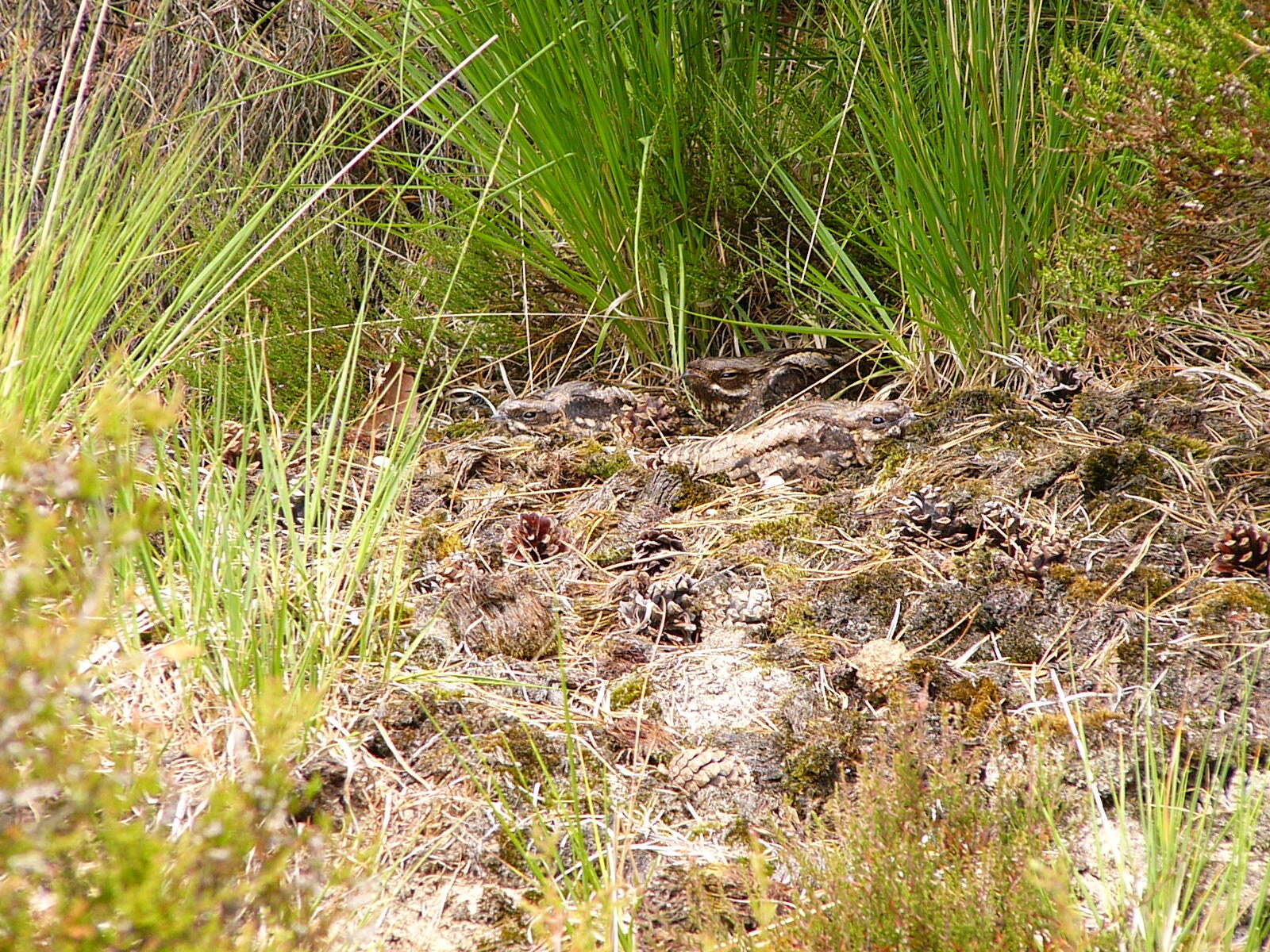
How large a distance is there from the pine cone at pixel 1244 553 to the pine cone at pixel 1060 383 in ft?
2.15

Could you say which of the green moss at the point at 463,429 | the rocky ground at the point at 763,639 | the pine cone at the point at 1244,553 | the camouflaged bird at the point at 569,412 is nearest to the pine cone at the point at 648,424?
the camouflaged bird at the point at 569,412

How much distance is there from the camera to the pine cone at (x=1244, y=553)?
1.74 metres

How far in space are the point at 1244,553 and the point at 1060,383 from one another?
74cm

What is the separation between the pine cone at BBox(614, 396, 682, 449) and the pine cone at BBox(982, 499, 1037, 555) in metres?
0.88

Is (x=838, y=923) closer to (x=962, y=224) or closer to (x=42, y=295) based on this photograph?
(x=42, y=295)

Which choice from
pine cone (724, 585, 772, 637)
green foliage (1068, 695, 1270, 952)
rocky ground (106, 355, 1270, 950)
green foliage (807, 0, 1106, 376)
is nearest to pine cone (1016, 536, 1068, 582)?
rocky ground (106, 355, 1270, 950)

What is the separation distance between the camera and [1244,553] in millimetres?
1742

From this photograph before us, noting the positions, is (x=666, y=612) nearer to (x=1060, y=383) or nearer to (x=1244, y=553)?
(x=1244, y=553)

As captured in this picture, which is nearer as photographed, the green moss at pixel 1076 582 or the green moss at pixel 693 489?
the green moss at pixel 1076 582

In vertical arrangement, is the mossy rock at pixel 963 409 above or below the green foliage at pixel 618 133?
below

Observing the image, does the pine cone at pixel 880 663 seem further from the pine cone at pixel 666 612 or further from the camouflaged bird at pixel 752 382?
the camouflaged bird at pixel 752 382

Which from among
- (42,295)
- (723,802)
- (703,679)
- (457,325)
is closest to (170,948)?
(723,802)

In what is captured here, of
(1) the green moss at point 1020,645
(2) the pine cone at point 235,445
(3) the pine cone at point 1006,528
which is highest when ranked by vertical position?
(2) the pine cone at point 235,445

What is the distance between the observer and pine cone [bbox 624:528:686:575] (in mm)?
2043
